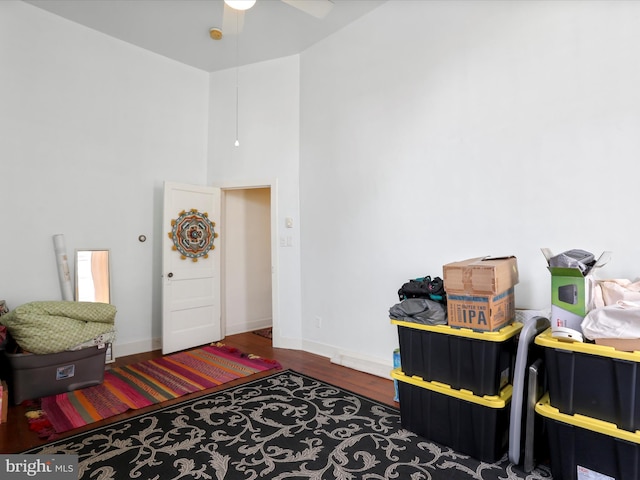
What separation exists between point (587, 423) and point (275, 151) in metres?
3.78

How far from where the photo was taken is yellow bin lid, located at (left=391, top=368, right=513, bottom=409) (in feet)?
6.45

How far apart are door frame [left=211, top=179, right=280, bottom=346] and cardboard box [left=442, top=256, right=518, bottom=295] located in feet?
8.38

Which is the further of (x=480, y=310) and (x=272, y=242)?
(x=272, y=242)

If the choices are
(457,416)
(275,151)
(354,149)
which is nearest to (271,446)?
(457,416)

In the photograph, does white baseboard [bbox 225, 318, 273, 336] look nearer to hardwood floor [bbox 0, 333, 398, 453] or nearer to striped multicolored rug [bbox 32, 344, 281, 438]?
hardwood floor [bbox 0, 333, 398, 453]

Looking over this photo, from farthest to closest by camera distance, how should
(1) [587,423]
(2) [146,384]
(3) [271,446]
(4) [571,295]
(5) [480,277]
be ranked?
1. (2) [146,384]
2. (3) [271,446]
3. (5) [480,277]
4. (4) [571,295]
5. (1) [587,423]

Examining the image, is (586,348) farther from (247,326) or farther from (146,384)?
(247,326)

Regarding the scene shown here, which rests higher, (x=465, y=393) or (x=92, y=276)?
(x=92, y=276)

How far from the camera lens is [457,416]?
2.11 m

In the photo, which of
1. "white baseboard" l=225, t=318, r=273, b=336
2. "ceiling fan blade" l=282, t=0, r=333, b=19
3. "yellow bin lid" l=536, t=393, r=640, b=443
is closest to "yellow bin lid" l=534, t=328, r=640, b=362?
"yellow bin lid" l=536, t=393, r=640, b=443

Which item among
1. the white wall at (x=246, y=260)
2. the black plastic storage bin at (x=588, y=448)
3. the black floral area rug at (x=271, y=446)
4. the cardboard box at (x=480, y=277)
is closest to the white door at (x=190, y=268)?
the white wall at (x=246, y=260)

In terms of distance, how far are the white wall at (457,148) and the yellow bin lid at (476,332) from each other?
0.50 meters

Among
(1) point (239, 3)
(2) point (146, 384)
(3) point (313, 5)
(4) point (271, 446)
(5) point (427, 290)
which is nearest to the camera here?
(4) point (271, 446)

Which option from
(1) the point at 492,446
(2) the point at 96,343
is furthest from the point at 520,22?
(2) the point at 96,343
